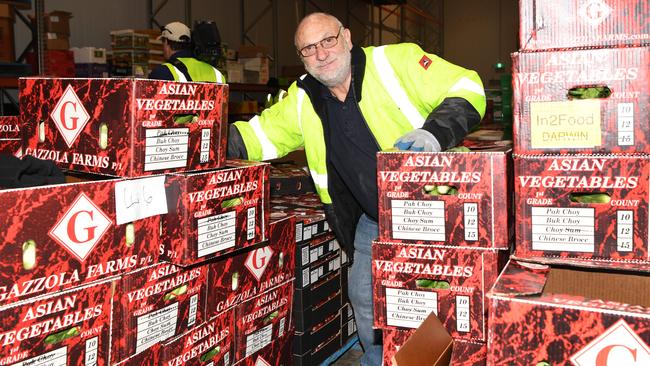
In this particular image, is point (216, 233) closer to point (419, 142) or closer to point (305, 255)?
point (419, 142)

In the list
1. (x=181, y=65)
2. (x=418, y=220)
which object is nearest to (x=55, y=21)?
(x=181, y=65)

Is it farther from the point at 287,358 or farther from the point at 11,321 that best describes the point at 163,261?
the point at 287,358

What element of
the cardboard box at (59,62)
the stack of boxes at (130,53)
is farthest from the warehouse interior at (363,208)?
the stack of boxes at (130,53)

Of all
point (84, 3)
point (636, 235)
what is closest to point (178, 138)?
point (636, 235)

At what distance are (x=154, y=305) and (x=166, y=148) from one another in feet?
1.73

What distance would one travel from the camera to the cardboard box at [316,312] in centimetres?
317

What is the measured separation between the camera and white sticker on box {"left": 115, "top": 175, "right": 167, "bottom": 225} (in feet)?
6.20

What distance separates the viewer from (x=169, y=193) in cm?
203

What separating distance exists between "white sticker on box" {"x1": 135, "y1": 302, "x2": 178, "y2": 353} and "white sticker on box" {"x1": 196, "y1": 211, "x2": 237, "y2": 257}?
0.82 ft

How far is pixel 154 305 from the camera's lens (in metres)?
2.07

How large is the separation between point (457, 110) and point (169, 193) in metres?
1.00

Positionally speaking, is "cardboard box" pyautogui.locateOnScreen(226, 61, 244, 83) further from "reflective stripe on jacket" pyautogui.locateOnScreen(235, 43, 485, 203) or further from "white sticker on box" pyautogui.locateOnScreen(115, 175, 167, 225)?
"white sticker on box" pyautogui.locateOnScreen(115, 175, 167, 225)

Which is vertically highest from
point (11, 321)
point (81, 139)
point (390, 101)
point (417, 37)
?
point (417, 37)

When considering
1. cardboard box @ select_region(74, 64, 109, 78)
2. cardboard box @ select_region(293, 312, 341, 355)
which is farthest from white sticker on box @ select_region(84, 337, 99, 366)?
cardboard box @ select_region(74, 64, 109, 78)
